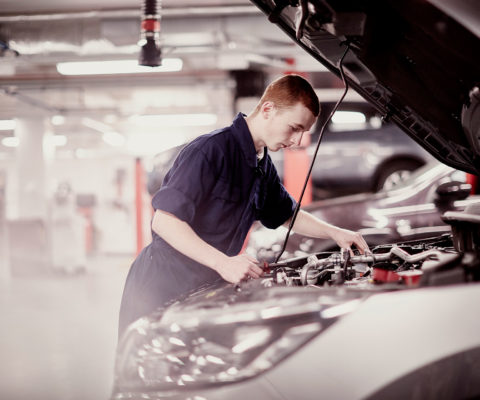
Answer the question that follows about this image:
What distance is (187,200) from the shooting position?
1.45 metres

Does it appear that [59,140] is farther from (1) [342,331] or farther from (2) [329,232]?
(1) [342,331]

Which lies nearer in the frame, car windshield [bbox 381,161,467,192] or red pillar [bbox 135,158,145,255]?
car windshield [bbox 381,161,467,192]

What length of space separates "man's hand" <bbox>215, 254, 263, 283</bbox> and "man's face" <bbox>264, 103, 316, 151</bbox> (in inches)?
17.5

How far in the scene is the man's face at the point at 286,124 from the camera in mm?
1553

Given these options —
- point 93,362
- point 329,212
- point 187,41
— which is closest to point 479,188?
point 329,212

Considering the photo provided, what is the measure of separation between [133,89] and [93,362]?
27.3 ft

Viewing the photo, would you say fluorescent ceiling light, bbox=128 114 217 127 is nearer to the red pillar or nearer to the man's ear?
the red pillar

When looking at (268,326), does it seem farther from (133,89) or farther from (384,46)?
(133,89)

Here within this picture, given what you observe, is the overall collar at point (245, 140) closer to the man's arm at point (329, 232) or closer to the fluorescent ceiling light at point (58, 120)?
the man's arm at point (329, 232)

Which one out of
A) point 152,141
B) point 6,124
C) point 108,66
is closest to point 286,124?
point 108,66

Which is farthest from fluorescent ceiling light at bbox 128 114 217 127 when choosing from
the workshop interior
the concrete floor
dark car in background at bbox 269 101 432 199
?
the concrete floor

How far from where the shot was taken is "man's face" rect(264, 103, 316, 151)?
1.55m

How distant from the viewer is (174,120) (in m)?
13.5

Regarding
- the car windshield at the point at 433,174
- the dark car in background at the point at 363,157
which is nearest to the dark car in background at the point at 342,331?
the car windshield at the point at 433,174
